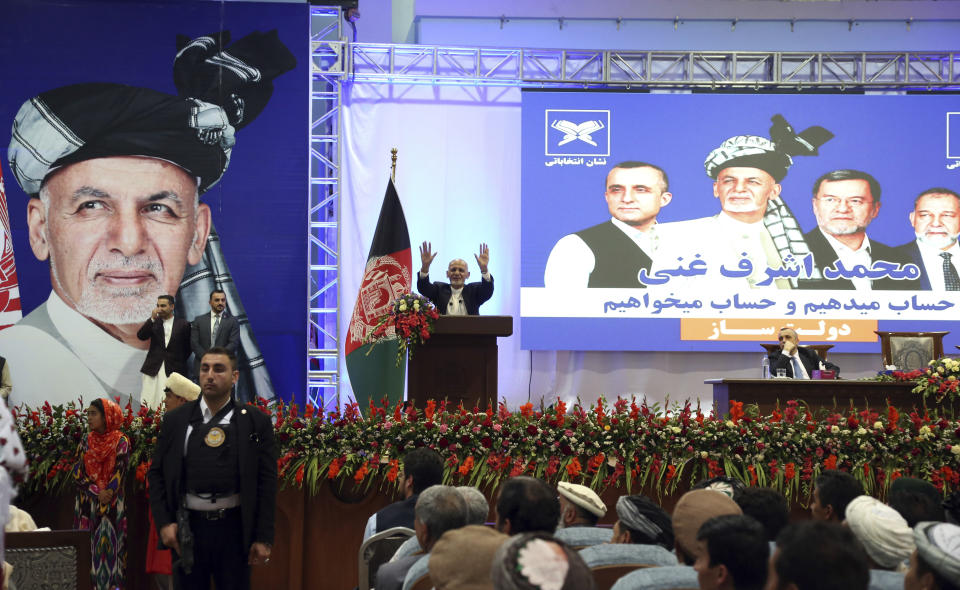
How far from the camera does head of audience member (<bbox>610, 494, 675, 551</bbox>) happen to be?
2.63 meters

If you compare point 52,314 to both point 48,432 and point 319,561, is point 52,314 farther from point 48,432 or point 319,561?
point 319,561

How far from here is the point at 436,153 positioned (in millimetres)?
9688

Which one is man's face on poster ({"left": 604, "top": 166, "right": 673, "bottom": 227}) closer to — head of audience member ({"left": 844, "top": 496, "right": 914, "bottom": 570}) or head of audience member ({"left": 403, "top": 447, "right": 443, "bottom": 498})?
head of audience member ({"left": 403, "top": 447, "right": 443, "bottom": 498})

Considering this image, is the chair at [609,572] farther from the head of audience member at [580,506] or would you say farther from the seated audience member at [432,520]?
the head of audience member at [580,506]

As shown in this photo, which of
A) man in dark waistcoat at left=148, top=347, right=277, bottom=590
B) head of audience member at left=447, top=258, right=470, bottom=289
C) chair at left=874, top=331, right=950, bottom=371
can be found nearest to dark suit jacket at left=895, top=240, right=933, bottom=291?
chair at left=874, top=331, right=950, bottom=371

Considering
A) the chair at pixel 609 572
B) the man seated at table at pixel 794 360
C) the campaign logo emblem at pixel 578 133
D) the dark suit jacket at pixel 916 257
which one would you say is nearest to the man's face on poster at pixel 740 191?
the campaign logo emblem at pixel 578 133

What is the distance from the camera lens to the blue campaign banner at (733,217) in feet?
30.4

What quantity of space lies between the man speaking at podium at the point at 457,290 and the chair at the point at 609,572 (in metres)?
4.39

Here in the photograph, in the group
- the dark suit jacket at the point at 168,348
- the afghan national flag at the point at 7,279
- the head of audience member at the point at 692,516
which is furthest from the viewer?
the afghan national flag at the point at 7,279

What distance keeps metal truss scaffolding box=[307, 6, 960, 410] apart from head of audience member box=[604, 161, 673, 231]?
88cm

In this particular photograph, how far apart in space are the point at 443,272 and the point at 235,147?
2.40 metres

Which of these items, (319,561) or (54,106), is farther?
(54,106)

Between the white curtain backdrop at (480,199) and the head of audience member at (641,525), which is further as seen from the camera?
the white curtain backdrop at (480,199)

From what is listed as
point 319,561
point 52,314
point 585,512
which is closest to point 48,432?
point 319,561
